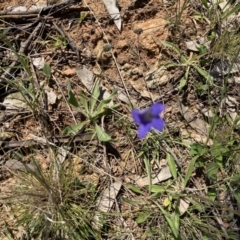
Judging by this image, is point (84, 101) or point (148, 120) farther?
point (84, 101)

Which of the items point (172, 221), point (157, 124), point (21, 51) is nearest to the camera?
point (157, 124)

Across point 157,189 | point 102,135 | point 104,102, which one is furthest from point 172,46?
point 157,189

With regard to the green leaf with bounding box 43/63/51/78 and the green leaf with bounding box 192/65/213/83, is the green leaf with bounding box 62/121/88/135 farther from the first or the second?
the green leaf with bounding box 192/65/213/83

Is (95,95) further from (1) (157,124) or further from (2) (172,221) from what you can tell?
(2) (172,221)

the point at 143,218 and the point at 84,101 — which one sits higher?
the point at 84,101

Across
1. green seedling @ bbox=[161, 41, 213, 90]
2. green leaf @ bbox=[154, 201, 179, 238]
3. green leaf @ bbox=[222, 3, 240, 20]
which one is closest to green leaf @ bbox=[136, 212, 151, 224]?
green leaf @ bbox=[154, 201, 179, 238]

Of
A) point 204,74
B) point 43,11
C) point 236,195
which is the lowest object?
point 236,195

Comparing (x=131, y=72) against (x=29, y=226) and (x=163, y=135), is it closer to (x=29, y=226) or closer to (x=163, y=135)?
(x=163, y=135)

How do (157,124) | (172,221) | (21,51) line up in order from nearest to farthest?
1. (157,124)
2. (172,221)
3. (21,51)
